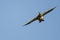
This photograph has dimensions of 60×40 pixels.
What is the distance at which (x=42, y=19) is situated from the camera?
84.3 ft

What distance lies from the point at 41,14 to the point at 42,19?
4.01 feet

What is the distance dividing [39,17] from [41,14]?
2.83 ft

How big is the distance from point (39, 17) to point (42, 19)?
0.86 metres

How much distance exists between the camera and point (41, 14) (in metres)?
25.8

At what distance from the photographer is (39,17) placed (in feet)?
84.6
